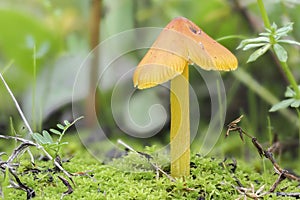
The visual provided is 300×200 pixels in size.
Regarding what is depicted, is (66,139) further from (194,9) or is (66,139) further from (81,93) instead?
(194,9)

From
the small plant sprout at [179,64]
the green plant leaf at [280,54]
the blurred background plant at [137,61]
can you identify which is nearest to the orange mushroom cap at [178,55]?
the small plant sprout at [179,64]

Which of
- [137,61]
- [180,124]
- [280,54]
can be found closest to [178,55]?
[180,124]

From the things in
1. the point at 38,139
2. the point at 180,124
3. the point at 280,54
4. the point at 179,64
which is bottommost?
the point at 38,139

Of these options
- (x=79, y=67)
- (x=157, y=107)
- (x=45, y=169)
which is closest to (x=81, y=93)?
(x=79, y=67)

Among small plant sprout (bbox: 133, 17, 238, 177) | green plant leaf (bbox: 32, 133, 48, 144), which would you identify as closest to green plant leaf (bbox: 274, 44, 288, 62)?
small plant sprout (bbox: 133, 17, 238, 177)

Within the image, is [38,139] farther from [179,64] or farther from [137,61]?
[137,61]

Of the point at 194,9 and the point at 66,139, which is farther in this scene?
the point at 194,9

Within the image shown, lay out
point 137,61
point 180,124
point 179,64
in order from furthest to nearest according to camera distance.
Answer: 1. point 137,61
2. point 180,124
3. point 179,64

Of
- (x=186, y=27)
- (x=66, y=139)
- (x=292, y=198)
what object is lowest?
(x=66, y=139)
